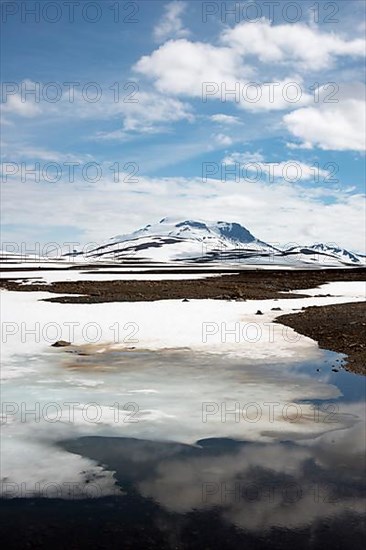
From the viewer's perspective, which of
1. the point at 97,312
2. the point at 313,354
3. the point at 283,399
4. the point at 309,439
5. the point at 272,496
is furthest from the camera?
the point at 97,312

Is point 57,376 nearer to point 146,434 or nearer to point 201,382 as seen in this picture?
point 201,382

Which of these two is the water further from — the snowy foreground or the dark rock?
the dark rock

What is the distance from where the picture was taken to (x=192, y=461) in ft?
24.0

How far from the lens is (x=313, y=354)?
50.2 ft

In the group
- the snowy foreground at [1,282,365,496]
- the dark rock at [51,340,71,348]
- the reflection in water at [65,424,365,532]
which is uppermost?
the dark rock at [51,340,71,348]

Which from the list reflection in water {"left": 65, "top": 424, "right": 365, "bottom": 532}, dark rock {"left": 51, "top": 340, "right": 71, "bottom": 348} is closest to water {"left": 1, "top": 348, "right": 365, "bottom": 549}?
A: reflection in water {"left": 65, "top": 424, "right": 365, "bottom": 532}

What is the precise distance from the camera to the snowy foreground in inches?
322

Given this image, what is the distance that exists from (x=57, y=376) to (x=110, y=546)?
762 centimetres

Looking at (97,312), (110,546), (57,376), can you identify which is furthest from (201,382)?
(97,312)

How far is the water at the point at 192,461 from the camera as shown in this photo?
5492 millimetres

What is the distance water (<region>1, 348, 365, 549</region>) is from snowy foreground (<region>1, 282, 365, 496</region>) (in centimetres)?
4

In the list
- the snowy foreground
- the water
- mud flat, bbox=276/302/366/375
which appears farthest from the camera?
mud flat, bbox=276/302/366/375

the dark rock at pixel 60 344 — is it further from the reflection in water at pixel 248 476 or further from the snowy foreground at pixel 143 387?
the reflection in water at pixel 248 476

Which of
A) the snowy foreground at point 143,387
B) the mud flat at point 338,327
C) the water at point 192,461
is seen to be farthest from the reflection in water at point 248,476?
the mud flat at point 338,327
